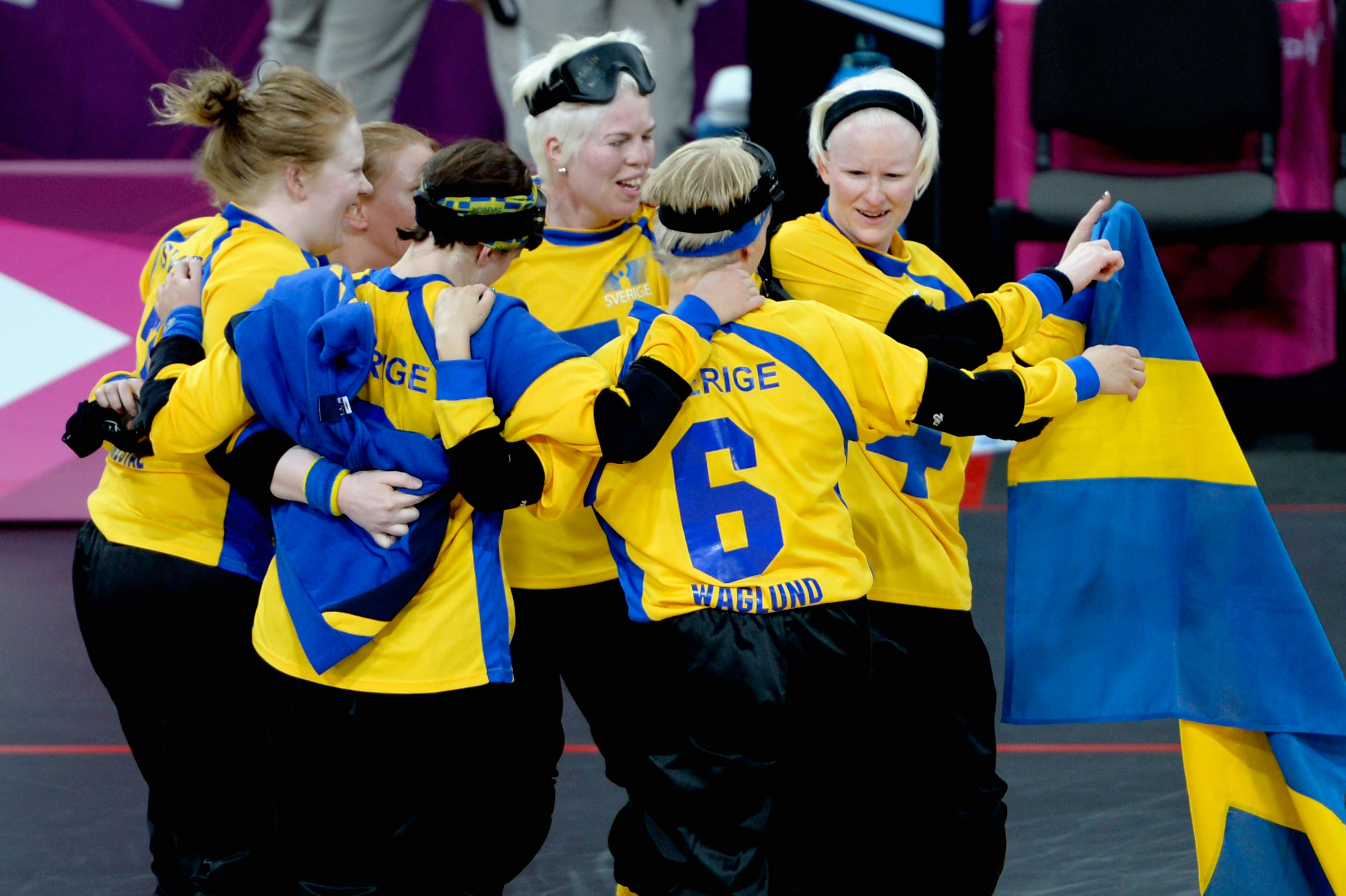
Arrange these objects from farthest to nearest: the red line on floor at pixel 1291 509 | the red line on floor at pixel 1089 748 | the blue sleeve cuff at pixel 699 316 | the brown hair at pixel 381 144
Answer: the red line on floor at pixel 1291 509, the red line on floor at pixel 1089 748, the brown hair at pixel 381 144, the blue sleeve cuff at pixel 699 316

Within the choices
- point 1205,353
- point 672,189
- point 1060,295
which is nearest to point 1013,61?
point 1205,353

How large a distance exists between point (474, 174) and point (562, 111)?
573mm

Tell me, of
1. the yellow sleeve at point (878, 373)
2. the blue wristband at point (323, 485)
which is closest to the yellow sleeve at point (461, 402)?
the blue wristband at point (323, 485)

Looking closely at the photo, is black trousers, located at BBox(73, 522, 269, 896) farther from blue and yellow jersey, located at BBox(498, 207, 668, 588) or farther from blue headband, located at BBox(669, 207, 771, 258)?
blue headband, located at BBox(669, 207, 771, 258)

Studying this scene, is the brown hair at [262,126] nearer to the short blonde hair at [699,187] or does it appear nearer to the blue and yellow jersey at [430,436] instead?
the blue and yellow jersey at [430,436]

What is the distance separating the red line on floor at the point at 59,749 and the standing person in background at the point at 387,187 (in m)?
1.78

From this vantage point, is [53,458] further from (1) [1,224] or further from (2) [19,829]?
(2) [19,829]

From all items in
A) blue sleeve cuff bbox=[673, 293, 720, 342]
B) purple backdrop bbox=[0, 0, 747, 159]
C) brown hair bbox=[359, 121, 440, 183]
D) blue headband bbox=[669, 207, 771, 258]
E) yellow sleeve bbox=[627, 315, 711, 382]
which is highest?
purple backdrop bbox=[0, 0, 747, 159]

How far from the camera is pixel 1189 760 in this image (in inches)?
100

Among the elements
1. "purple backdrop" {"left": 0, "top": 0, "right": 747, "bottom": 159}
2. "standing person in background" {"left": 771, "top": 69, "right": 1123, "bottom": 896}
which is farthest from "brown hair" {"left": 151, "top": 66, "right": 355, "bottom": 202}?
"purple backdrop" {"left": 0, "top": 0, "right": 747, "bottom": 159}

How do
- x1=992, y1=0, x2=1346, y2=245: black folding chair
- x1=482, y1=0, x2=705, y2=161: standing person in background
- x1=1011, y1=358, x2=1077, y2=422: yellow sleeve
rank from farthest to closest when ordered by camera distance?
x1=992, y1=0, x2=1346, y2=245: black folding chair
x1=482, y1=0, x2=705, y2=161: standing person in background
x1=1011, y1=358, x2=1077, y2=422: yellow sleeve

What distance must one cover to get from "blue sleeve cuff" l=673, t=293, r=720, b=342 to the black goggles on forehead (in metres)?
0.62

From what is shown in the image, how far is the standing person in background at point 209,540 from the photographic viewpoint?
7.61 feet

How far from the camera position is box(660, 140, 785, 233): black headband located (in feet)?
6.80
